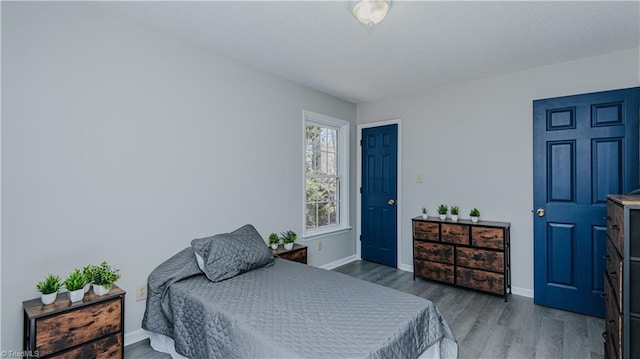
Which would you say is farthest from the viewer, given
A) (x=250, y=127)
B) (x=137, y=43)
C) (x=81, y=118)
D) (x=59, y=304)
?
(x=250, y=127)

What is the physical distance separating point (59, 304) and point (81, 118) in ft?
3.90

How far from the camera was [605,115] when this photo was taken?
270 cm

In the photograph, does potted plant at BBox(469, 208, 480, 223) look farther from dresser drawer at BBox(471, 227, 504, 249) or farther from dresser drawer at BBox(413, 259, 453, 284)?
dresser drawer at BBox(413, 259, 453, 284)

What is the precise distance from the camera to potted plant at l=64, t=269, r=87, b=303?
1.77 m

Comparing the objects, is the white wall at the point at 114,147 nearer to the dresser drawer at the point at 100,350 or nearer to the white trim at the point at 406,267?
the dresser drawer at the point at 100,350

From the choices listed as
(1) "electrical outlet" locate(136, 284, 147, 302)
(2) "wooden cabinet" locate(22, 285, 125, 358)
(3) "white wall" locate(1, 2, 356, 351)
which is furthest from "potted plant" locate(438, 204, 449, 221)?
(2) "wooden cabinet" locate(22, 285, 125, 358)

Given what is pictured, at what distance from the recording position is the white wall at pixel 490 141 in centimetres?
300

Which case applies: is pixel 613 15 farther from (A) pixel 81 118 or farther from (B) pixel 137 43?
(A) pixel 81 118

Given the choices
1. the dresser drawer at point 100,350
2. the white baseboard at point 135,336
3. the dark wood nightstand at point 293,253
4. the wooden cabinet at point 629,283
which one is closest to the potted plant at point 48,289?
the dresser drawer at point 100,350

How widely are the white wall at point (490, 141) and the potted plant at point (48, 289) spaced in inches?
144

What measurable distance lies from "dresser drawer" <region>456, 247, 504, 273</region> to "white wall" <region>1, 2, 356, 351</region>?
7.44ft

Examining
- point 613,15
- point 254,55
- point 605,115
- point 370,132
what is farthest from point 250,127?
point 605,115

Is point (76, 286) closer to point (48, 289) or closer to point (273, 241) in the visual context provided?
point (48, 289)

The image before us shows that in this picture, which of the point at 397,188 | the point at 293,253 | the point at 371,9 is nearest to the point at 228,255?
the point at 293,253
